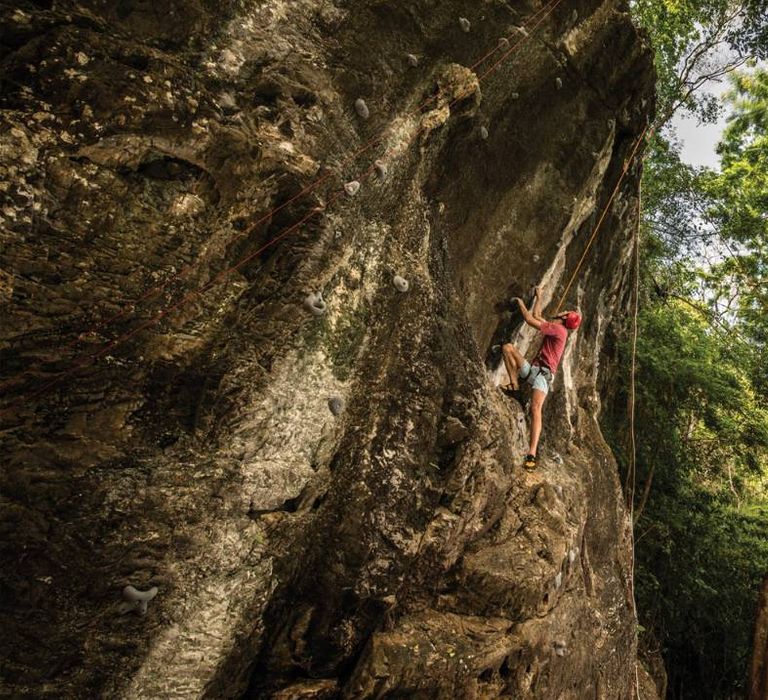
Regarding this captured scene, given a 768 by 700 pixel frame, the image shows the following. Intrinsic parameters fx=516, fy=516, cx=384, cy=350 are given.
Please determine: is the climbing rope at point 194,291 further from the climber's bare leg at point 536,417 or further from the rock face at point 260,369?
the climber's bare leg at point 536,417

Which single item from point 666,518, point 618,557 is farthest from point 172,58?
point 666,518

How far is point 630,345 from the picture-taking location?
37.9 ft

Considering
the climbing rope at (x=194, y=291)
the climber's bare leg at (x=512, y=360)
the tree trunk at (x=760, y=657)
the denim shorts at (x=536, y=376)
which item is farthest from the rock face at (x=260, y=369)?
the tree trunk at (x=760, y=657)

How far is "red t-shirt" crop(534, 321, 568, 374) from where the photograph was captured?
271 inches

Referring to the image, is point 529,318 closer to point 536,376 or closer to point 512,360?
point 512,360

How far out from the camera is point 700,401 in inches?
445

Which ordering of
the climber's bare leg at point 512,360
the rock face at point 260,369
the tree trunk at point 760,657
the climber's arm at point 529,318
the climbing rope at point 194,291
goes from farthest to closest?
the tree trunk at point 760,657, the climber's bare leg at point 512,360, the climber's arm at point 529,318, the climbing rope at point 194,291, the rock face at point 260,369

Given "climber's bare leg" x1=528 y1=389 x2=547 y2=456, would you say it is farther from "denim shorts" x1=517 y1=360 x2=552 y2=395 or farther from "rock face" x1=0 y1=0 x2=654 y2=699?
"rock face" x1=0 y1=0 x2=654 y2=699

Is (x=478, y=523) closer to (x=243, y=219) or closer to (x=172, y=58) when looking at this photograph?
(x=243, y=219)

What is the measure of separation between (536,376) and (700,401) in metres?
6.46

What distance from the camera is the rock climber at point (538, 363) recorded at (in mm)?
6895

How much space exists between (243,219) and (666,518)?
38.9 ft

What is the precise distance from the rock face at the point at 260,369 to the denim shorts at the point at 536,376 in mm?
1294

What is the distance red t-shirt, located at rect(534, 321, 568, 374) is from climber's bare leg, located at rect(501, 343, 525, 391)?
304 millimetres
